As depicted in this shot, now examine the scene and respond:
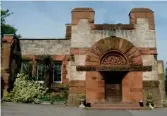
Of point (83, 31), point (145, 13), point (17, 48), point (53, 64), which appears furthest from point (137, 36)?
point (17, 48)

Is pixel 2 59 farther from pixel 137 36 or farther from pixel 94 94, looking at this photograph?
pixel 137 36

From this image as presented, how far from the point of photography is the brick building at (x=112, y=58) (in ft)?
57.9

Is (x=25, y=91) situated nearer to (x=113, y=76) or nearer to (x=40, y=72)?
(x=40, y=72)

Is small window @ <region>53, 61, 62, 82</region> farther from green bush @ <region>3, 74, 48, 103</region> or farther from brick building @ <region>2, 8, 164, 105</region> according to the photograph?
brick building @ <region>2, 8, 164, 105</region>

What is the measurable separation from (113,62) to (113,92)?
2.18 m

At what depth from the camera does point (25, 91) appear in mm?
17891

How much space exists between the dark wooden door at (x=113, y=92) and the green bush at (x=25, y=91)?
4.74 meters

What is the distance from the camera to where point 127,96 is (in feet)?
57.9

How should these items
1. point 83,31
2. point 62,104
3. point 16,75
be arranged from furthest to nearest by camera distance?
point 16,75, point 83,31, point 62,104

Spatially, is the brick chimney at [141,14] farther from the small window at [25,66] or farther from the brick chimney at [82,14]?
the small window at [25,66]

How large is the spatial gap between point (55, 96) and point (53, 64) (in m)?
3.04

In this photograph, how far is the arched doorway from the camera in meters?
17.9

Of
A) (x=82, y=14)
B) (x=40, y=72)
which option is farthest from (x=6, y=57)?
(x=82, y=14)

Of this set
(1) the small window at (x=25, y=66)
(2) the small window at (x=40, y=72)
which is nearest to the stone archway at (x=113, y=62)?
(2) the small window at (x=40, y=72)
